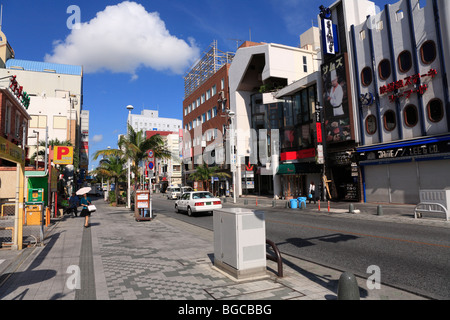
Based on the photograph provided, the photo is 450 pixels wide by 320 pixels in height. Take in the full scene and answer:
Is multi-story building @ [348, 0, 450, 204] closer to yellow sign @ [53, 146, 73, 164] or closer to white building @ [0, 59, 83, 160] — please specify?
yellow sign @ [53, 146, 73, 164]

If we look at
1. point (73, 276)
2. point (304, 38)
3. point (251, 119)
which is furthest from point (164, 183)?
point (73, 276)

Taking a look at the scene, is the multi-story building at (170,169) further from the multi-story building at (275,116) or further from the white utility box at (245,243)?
the white utility box at (245,243)

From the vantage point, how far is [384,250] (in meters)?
8.26

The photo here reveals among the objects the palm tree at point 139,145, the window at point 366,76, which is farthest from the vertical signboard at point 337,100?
the palm tree at point 139,145

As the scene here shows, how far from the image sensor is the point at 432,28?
64.2 ft

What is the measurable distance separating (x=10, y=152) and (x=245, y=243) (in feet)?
22.5

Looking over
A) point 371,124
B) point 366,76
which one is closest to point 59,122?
point 366,76

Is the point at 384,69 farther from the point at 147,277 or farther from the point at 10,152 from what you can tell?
the point at 10,152

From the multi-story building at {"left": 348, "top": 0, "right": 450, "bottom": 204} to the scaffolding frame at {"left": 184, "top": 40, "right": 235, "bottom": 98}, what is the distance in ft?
96.7

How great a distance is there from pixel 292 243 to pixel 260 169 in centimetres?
2936

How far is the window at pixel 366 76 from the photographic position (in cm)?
2386

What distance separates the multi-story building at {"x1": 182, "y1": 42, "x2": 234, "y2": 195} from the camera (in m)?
47.6

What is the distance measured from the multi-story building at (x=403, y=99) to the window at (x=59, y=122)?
45.1 m

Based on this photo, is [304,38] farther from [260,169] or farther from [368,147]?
[368,147]
